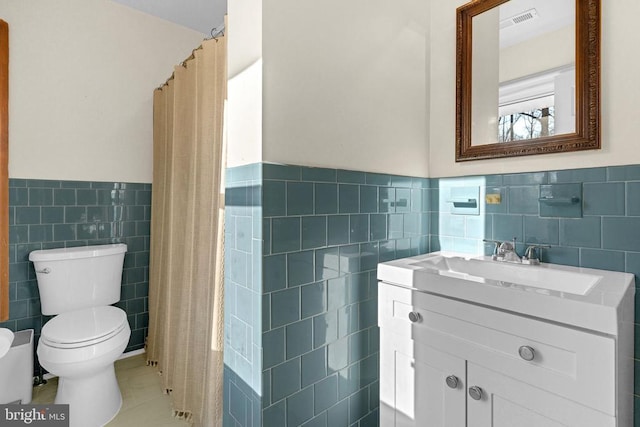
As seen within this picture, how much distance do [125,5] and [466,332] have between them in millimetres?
2993

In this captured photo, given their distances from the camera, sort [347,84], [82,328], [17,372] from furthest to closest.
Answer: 1. [17,372]
2. [82,328]
3. [347,84]

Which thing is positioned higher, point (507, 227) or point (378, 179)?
point (378, 179)

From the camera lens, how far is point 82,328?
5.60 ft

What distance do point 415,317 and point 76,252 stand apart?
2033 millimetres

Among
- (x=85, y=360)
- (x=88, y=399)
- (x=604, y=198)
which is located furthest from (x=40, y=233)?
(x=604, y=198)

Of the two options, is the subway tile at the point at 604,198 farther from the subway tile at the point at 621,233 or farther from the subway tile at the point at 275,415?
the subway tile at the point at 275,415

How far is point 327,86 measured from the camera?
1207 mm

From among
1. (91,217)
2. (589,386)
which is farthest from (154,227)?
(589,386)

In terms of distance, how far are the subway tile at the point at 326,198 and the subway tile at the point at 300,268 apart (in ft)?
0.55

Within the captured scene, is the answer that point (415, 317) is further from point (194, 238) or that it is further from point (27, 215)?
point (27, 215)

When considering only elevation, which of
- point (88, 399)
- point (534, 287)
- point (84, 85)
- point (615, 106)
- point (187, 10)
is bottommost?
point (88, 399)

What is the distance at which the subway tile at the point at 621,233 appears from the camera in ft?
3.49

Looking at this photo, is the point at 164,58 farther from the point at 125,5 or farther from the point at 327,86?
the point at 327,86

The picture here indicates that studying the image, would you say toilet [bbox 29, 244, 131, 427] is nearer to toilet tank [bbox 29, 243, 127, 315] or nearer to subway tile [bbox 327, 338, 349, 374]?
toilet tank [bbox 29, 243, 127, 315]
